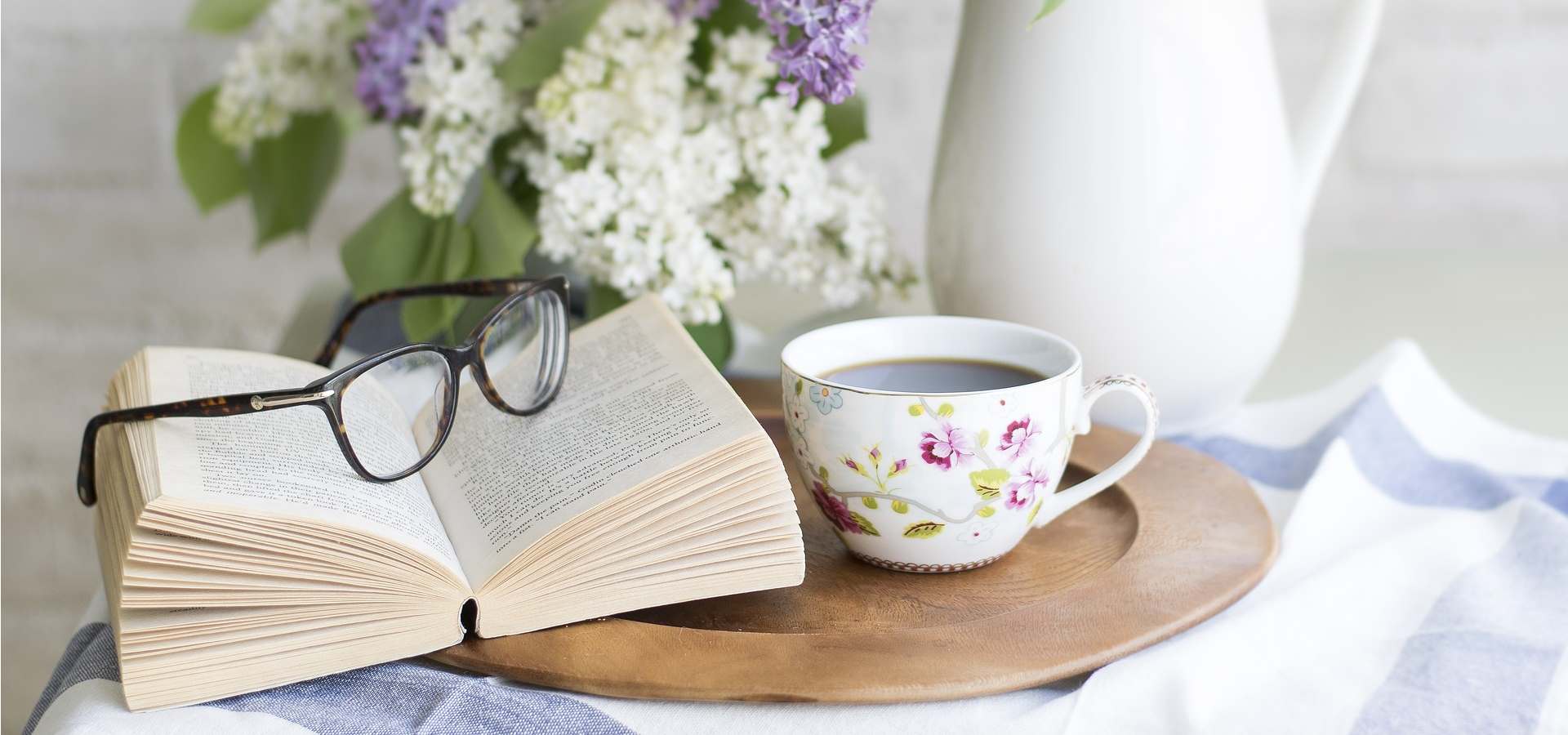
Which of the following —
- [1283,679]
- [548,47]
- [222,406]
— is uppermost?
[548,47]

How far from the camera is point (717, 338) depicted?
0.75 meters

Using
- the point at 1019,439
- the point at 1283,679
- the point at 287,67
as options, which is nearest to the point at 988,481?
the point at 1019,439

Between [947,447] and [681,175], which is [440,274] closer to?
[681,175]

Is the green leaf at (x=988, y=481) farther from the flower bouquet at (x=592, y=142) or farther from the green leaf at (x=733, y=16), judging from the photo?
the green leaf at (x=733, y=16)

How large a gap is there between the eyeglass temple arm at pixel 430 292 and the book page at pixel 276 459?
71 millimetres

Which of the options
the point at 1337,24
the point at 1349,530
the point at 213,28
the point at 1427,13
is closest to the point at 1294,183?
the point at 1337,24

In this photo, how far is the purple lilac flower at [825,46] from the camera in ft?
1.76

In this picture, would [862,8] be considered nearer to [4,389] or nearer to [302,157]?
[302,157]

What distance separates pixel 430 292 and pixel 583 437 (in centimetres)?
19

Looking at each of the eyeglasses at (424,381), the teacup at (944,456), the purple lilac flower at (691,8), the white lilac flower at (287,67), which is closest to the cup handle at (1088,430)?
the teacup at (944,456)

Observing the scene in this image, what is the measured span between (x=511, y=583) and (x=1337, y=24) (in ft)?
1.84

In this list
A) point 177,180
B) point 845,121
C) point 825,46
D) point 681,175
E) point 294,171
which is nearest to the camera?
point 825,46

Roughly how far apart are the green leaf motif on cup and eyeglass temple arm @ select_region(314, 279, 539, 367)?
0.22 metres

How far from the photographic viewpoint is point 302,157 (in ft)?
2.99
